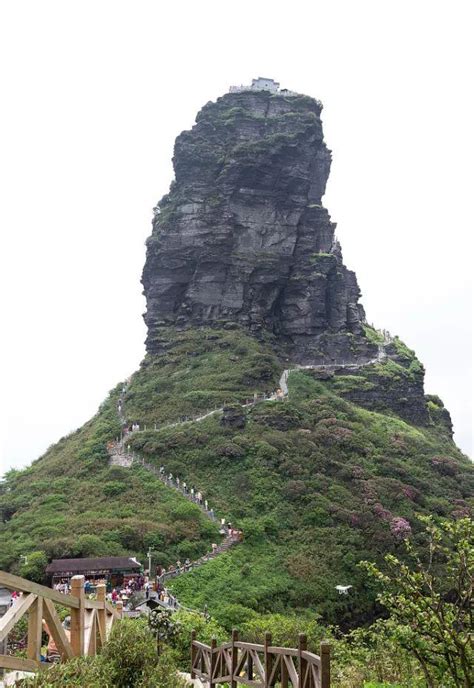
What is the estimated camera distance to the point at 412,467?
4466 centimetres

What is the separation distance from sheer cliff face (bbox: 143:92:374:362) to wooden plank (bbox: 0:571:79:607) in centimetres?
5348

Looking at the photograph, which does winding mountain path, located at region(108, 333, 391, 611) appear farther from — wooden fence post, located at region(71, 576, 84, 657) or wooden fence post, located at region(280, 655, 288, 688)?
wooden fence post, located at region(71, 576, 84, 657)

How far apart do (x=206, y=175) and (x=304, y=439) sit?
35.6 m

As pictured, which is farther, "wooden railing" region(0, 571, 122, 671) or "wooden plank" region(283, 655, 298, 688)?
"wooden plank" region(283, 655, 298, 688)

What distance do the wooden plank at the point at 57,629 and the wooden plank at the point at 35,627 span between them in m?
0.19

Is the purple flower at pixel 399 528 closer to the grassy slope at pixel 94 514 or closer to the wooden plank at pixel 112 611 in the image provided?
the grassy slope at pixel 94 514

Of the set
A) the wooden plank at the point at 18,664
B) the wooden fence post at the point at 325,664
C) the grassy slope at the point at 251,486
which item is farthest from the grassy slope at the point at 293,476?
the wooden plank at the point at 18,664

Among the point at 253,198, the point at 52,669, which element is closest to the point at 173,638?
the point at 52,669

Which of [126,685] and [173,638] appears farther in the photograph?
[173,638]

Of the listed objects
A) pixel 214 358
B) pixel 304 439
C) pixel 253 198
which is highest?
pixel 253 198

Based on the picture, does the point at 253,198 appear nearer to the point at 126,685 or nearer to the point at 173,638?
the point at 173,638

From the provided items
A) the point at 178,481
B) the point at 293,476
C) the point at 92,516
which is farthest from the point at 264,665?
the point at 293,476

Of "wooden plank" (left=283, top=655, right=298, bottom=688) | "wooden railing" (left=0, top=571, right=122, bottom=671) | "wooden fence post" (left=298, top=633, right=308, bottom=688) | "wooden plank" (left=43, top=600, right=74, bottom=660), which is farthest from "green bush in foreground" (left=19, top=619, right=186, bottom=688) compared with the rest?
"wooden fence post" (left=298, top=633, right=308, bottom=688)

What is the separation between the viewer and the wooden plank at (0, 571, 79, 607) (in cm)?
570
